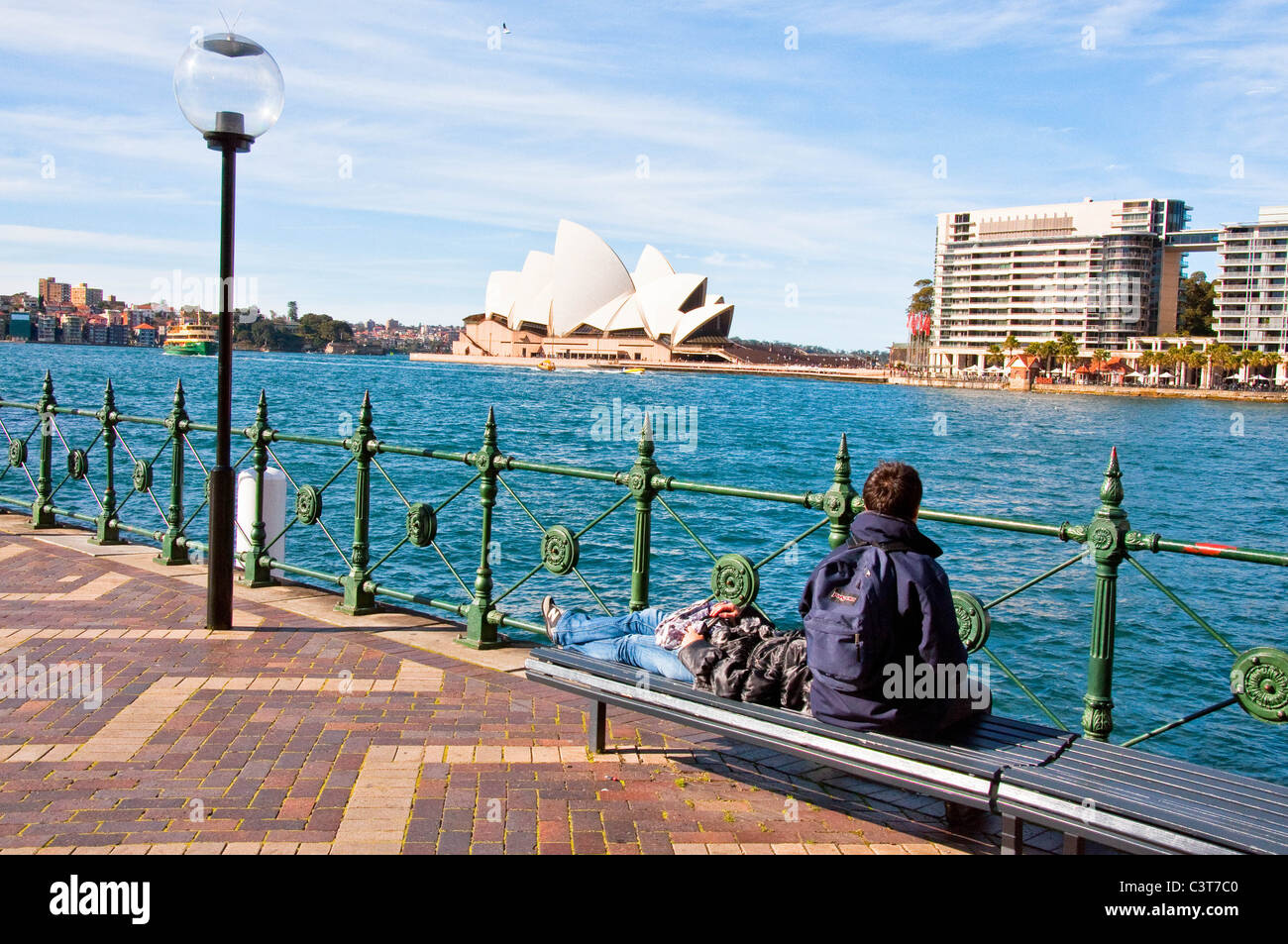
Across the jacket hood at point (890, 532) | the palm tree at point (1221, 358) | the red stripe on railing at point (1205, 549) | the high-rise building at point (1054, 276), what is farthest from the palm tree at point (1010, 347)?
the jacket hood at point (890, 532)

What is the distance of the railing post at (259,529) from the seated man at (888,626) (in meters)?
4.92

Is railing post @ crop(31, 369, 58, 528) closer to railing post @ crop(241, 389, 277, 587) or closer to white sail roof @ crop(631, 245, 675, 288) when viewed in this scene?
railing post @ crop(241, 389, 277, 587)

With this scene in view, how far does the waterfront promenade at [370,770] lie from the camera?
11.7ft

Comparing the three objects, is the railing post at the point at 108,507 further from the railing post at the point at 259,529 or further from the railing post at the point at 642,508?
the railing post at the point at 642,508

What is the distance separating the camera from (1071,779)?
3.16 meters

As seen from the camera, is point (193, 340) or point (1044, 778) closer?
point (1044, 778)

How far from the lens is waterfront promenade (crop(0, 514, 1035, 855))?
356 cm

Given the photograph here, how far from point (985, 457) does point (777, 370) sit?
98094mm

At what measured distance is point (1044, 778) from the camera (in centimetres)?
315

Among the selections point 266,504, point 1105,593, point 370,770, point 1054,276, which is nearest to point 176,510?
point 266,504

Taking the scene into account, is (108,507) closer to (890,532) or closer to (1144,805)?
(890,532)

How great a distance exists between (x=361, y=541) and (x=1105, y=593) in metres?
4.34
